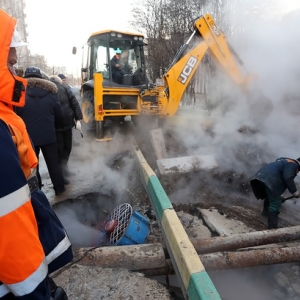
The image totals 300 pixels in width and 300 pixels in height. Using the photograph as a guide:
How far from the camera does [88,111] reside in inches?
326

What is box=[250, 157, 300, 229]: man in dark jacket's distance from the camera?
436cm

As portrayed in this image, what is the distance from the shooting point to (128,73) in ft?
27.2

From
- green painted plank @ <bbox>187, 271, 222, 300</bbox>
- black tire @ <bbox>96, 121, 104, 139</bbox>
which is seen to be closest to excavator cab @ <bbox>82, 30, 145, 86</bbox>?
black tire @ <bbox>96, 121, 104, 139</bbox>

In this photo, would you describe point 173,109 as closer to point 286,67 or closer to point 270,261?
point 286,67

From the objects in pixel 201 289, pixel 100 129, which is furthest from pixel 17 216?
pixel 100 129

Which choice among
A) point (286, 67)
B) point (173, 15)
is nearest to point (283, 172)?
point (286, 67)

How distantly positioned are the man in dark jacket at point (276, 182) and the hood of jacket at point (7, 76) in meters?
4.05

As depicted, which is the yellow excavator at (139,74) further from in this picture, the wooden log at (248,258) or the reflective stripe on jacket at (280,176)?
the wooden log at (248,258)

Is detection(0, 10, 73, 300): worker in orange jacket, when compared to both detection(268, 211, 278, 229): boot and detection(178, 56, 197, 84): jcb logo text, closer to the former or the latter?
detection(268, 211, 278, 229): boot

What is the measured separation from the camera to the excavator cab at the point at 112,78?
7.07 metres

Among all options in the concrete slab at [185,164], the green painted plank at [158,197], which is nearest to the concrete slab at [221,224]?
the green painted plank at [158,197]

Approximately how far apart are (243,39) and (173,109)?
366 centimetres

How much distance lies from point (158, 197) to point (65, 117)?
2.58 metres

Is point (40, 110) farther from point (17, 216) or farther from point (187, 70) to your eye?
point (187, 70)
